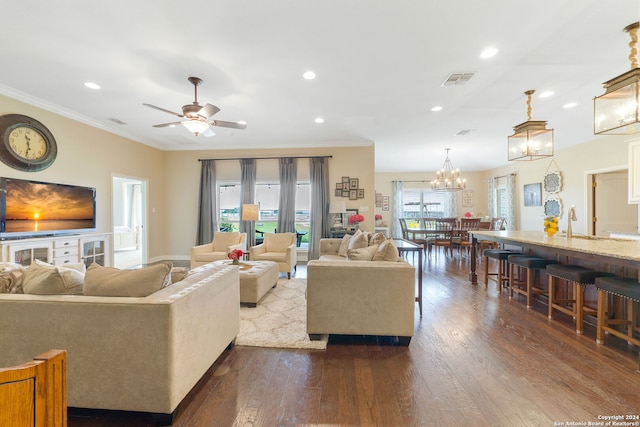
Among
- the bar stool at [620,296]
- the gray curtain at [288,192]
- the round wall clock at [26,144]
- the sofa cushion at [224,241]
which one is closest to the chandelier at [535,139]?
the bar stool at [620,296]

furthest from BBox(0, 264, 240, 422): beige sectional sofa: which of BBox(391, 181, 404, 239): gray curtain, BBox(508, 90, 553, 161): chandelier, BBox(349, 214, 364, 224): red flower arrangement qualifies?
BBox(391, 181, 404, 239): gray curtain

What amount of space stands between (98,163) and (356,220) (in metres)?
5.10

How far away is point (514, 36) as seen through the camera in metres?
2.64

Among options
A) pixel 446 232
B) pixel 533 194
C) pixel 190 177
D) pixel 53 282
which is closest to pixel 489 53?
pixel 53 282

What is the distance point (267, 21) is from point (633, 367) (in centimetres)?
405

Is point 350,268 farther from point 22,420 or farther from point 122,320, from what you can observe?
point 22,420

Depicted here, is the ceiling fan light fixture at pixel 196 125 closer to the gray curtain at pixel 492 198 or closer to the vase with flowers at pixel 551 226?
the vase with flowers at pixel 551 226

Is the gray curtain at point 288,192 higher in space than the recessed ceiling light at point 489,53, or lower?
lower

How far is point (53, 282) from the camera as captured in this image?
63.6 inches

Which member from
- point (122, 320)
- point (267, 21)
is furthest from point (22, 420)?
point (267, 21)

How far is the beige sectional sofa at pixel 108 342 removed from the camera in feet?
4.94

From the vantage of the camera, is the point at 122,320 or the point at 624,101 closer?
the point at 122,320

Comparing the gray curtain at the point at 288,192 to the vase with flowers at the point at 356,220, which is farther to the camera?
the gray curtain at the point at 288,192

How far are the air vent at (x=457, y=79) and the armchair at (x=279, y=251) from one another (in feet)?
11.2
